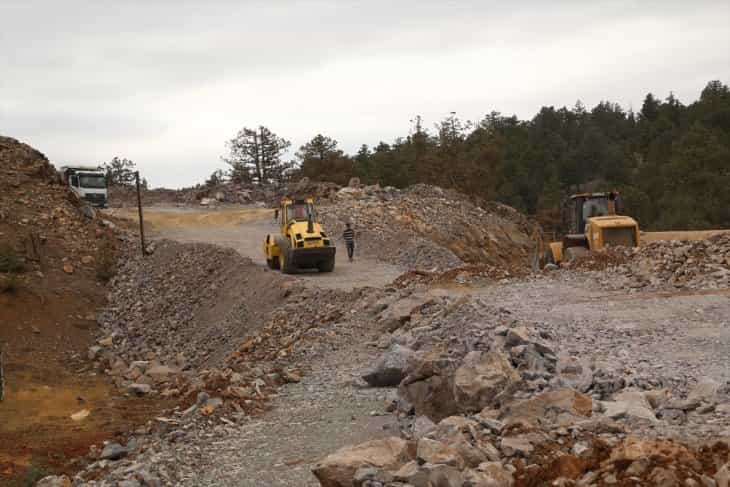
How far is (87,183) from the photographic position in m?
42.6

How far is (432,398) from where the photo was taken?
8969 millimetres

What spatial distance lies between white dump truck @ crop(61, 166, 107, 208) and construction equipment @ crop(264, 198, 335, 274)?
21562 mm

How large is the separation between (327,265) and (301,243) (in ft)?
4.36

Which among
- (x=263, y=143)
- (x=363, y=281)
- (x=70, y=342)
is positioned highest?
(x=263, y=143)

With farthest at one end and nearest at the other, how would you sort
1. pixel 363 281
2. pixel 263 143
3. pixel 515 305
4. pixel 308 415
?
1. pixel 263 143
2. pixel 363 281
3. pixel 515 305
4. pixel 308 415

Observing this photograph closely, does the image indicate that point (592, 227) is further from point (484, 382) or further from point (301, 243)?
point (484, 382)

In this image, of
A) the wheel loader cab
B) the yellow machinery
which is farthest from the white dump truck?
the wheel loader cab

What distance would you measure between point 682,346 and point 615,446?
549 cm

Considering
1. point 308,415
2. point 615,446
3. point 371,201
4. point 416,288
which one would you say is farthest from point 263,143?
point 615,446

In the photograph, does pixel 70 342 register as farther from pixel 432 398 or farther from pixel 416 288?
pixel 432 398

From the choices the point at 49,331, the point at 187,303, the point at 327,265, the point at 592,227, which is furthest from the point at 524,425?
the point at 49,331

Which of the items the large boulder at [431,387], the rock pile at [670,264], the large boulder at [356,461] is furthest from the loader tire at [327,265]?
the large boulder at [356,461]

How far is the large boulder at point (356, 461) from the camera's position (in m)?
6.51

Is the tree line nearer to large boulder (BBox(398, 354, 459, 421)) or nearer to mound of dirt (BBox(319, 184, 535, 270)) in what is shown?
mound of dirt (BBox(319, 184, 535, 270))
